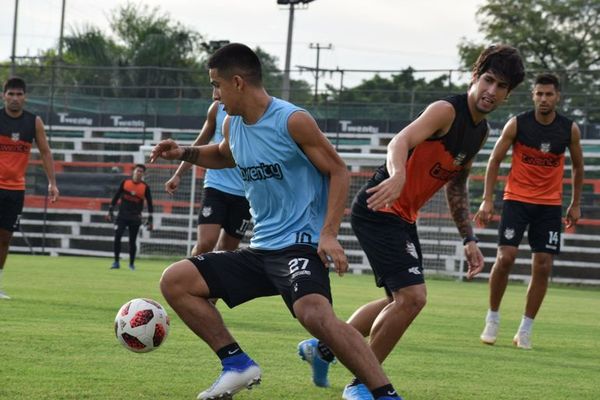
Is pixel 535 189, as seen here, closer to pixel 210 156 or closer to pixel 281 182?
pixel 210 156

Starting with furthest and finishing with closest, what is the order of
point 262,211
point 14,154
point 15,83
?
1. point 14,154
2. point 15,83
3. point 262,211

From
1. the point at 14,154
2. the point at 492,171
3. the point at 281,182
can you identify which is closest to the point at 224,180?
the point at 492,171

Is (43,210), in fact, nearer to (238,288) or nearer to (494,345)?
(494,345)

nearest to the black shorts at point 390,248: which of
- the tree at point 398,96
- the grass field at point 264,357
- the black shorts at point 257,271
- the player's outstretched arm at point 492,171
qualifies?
the grass field at point 264,357

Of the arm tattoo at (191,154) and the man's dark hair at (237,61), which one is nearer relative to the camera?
the man's dark hair at (237,61)

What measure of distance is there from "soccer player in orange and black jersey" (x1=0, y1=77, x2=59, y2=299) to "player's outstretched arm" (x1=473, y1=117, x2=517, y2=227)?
5283 millimetres

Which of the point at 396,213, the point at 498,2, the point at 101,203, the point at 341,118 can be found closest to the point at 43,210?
the point at 101,203

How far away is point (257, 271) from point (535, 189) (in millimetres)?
5320

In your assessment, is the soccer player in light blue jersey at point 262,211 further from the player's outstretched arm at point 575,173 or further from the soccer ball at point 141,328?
the player's outstretched arm at point 575,173

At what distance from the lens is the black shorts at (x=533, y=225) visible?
420 inches

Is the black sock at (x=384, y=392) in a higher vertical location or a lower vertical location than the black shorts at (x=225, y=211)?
lower

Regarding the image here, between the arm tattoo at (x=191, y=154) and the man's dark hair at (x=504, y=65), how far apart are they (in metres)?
1.78

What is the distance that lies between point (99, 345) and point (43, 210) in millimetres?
23604

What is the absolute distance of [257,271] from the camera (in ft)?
20.4
